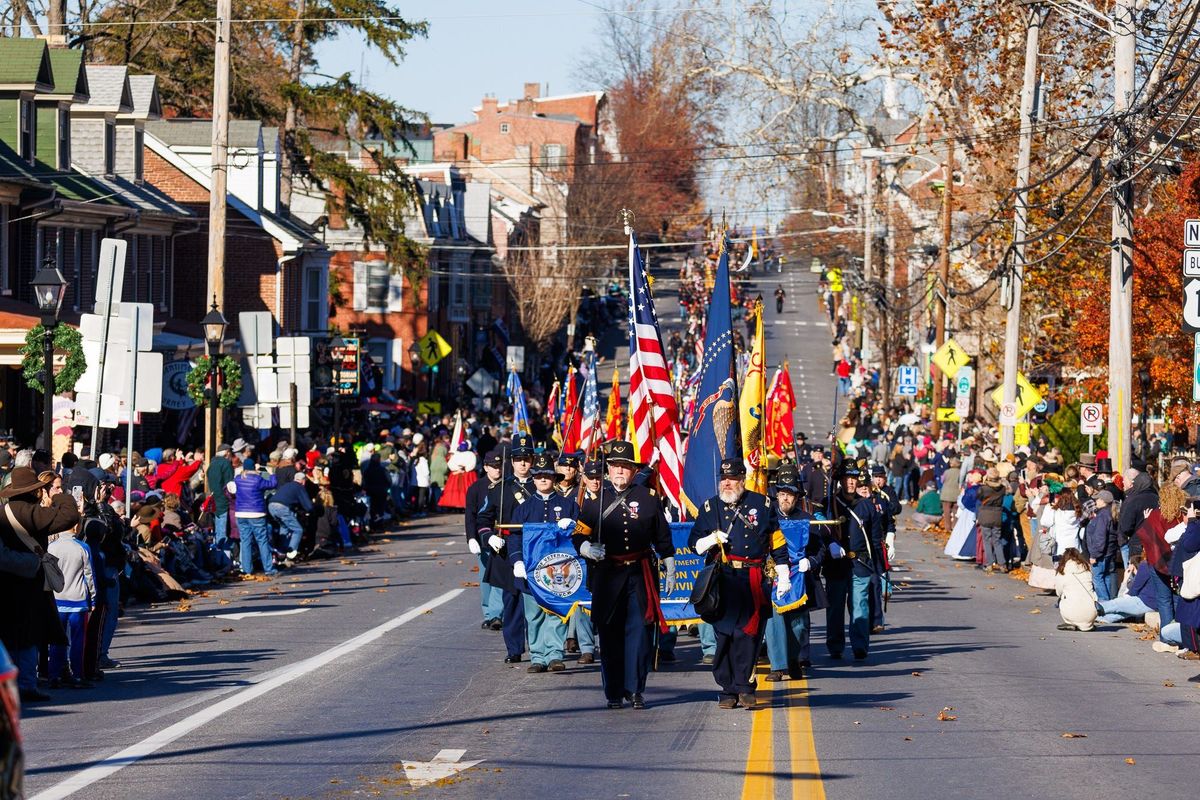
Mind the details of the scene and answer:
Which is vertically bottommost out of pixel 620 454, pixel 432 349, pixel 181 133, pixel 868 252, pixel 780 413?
pixel 620 454

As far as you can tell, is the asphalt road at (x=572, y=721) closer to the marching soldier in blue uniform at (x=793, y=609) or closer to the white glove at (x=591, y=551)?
the marching soldier in blue uniform at (x=793, y=609)

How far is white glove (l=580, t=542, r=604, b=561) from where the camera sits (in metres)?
13.3

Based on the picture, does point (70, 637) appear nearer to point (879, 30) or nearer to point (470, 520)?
point (470, 520)

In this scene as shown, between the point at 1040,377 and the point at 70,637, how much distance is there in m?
48.0

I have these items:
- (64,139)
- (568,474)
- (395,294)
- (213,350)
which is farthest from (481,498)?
(395,294)

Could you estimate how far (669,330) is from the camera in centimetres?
9394

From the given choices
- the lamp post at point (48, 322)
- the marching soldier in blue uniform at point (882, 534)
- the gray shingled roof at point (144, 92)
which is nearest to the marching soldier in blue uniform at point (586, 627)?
the marching soldier in blue uniform at point (882, 534)

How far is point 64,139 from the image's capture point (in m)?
37.3

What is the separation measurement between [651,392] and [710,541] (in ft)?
12.0

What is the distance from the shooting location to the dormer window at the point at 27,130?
35469mm

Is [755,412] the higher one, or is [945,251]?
[945,251]

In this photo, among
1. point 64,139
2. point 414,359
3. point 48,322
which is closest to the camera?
point 48,322

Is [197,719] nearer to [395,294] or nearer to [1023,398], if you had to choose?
[1023,398]

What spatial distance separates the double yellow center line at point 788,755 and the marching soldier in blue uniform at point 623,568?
943 mm
